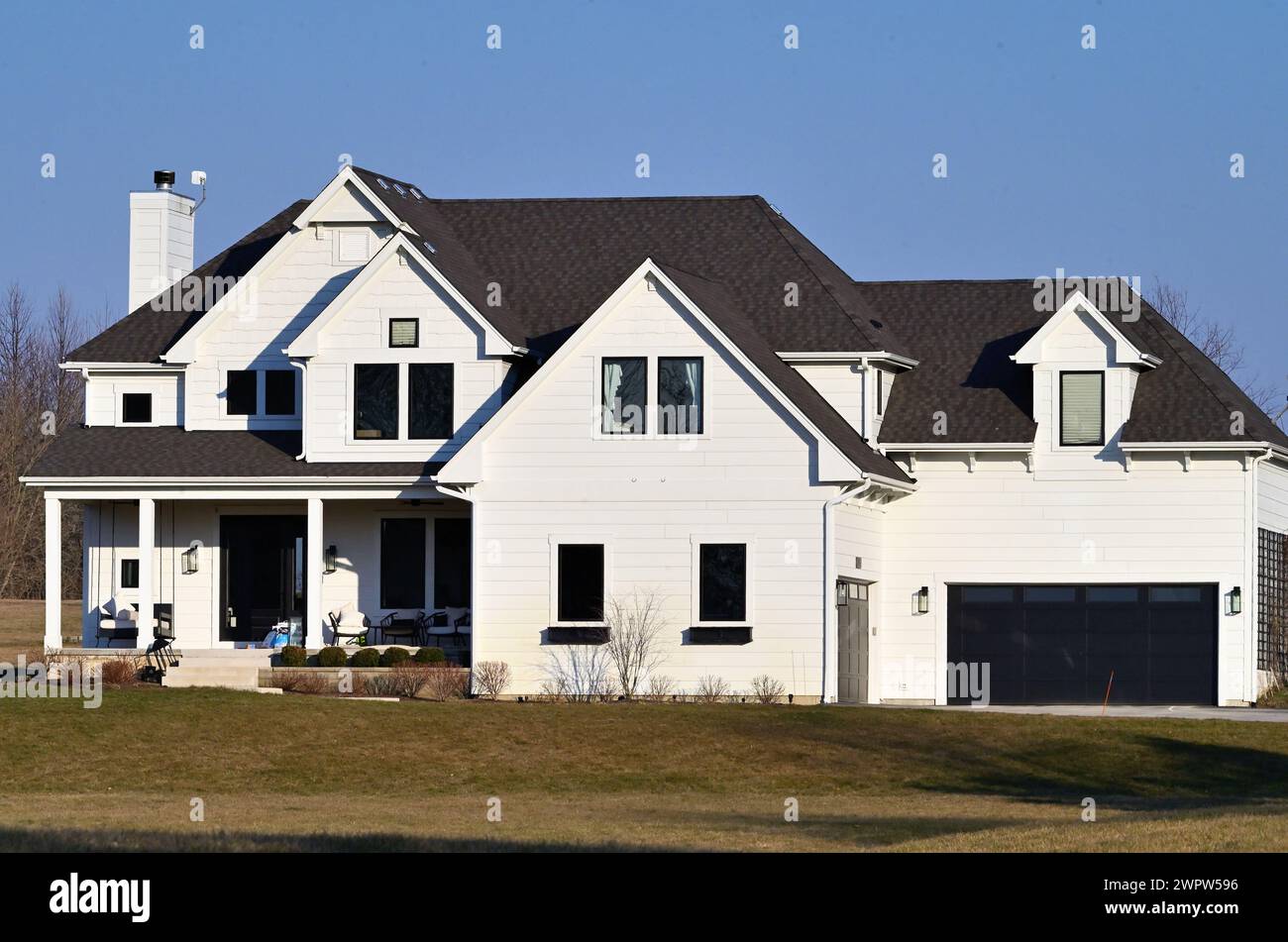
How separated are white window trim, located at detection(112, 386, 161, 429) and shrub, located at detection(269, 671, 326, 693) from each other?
6.98 m

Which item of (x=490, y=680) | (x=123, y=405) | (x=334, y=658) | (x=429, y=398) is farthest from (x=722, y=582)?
(x=123, y=405)

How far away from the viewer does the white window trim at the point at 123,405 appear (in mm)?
39531

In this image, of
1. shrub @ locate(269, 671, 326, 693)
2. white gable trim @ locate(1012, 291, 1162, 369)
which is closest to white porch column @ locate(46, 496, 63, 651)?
shrub @ locate(269, 671, 326, 693)

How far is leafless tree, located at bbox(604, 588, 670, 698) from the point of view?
3428cm

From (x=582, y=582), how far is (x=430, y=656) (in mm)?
3200

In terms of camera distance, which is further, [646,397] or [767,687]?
[646,397]

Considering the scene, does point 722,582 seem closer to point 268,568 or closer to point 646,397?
point 646,397

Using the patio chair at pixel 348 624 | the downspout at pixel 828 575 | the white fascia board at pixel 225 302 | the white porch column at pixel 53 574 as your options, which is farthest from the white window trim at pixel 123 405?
the downspout at pixel 828 575

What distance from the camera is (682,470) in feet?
113

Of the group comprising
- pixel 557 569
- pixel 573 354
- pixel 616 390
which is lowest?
pixel 557 569
